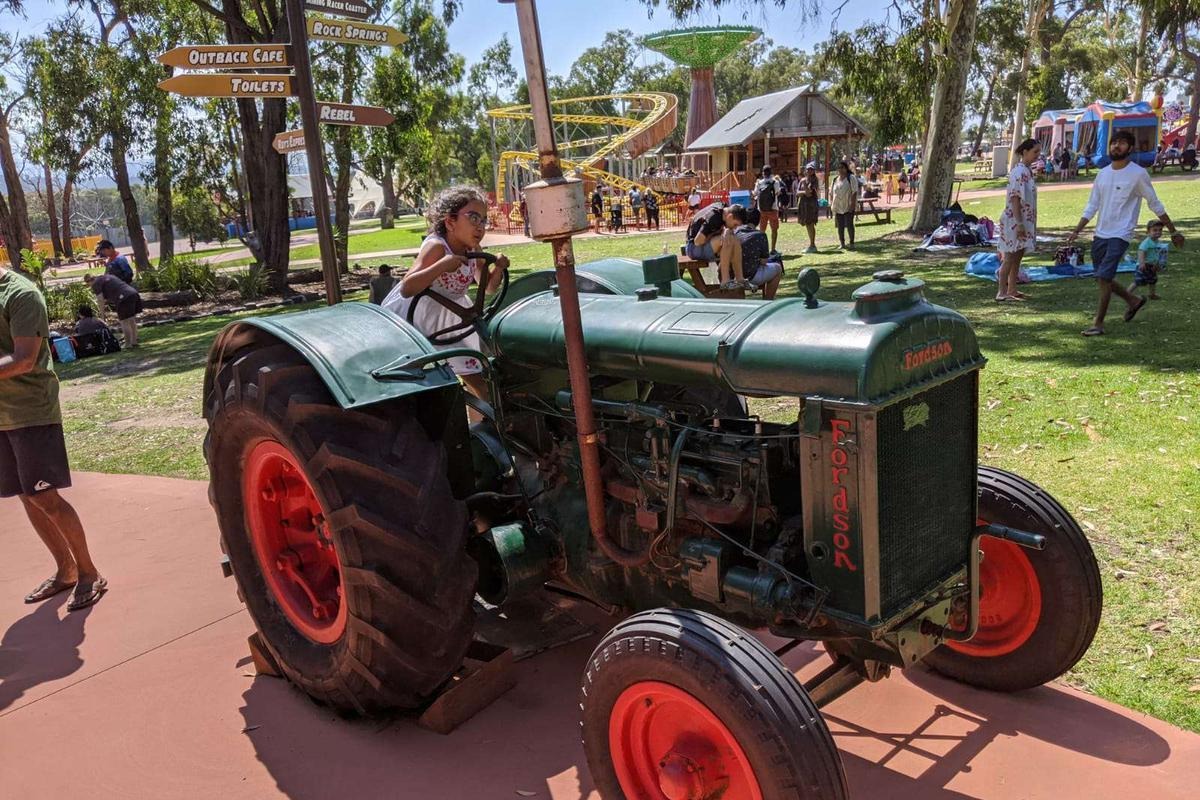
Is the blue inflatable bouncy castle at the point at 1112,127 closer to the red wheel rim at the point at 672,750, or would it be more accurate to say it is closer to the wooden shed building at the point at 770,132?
the wooden shed building at the point at 770,132

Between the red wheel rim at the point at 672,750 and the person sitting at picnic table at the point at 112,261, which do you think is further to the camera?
the person sitting at picnic table at the point at 112,261

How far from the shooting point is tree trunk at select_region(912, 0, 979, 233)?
15391mm

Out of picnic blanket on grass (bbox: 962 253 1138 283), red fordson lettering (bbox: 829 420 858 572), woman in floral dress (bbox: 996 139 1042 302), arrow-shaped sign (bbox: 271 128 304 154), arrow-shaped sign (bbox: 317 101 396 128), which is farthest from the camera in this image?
picnic blanket on grass (bbox: 962 253 1138 283)

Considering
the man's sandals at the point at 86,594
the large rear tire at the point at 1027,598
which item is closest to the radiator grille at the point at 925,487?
the large rear tire at the point at 1027,598

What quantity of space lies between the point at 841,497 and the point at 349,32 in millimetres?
5151

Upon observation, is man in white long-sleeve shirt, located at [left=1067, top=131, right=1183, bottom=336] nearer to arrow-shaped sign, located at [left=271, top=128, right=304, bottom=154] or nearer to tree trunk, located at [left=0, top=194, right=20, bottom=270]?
arrow-shaped sign, located at [left=271, top=128, right=304, bottom=154]

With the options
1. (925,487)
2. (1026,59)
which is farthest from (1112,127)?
(925,487)

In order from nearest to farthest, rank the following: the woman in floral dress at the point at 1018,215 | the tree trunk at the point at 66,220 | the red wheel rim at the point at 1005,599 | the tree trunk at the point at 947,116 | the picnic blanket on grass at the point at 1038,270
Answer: the red wheel rim at the point at 1005,599 → the woman in floral dress at the point at 1018,215 → the picnic blanket on grass at the point at 1038,270 → the tree trunk at the point at 947,116 → the tree trunk at the point at 66,220

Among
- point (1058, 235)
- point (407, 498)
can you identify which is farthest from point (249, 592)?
point (1058, 235)

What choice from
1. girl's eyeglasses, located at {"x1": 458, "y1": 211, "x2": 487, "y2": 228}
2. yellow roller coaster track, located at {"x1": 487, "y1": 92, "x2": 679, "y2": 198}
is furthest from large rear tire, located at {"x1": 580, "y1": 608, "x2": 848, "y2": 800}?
yellow roller coaster track, located at {"x1": 487, "y1": 92, "x2": 679, "y2": 198}

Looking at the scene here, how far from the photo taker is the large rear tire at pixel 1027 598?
2865mm

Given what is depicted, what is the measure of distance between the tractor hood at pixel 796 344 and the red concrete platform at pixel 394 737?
123 centimetres

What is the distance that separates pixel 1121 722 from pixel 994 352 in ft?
17.5

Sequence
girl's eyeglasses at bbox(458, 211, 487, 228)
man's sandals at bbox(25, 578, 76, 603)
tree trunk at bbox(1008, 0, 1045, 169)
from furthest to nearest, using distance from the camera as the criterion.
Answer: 1. tree trunk at bbox(1008, 0, 1045, 169)
2. man's sandals at bbox(25, 578, 76, 603)
3. girl's eyeglasses at bbox(458, 211, 487, 228)
